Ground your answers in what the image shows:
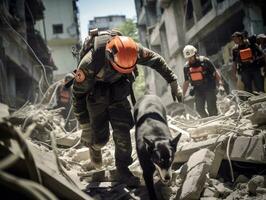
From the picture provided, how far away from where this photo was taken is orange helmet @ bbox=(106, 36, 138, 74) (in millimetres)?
3949

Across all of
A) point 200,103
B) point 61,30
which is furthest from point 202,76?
point 61,30

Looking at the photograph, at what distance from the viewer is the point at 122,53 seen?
3939 mm

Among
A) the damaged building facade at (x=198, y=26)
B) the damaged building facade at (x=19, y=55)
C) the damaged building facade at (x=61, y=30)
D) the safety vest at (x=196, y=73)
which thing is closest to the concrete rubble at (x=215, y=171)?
the safety vest at (x=196, y=73)

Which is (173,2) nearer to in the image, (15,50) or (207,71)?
(15,50)

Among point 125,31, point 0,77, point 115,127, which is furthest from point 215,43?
point 125,31

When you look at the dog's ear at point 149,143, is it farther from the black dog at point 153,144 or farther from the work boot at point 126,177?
the work boot at point 126,177

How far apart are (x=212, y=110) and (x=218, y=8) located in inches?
301

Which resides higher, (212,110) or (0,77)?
(0,77)

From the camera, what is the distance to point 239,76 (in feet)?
26.7

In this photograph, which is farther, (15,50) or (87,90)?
(15,50)

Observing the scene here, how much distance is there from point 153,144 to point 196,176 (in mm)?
667

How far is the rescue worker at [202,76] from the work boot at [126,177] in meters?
3.61

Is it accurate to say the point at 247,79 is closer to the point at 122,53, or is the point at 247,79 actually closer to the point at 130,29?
the point at 122,53

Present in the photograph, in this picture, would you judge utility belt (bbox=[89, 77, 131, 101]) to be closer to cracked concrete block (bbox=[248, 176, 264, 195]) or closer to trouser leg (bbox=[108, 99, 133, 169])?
trouser leg (bbox=[108, 99, 133, 169])
